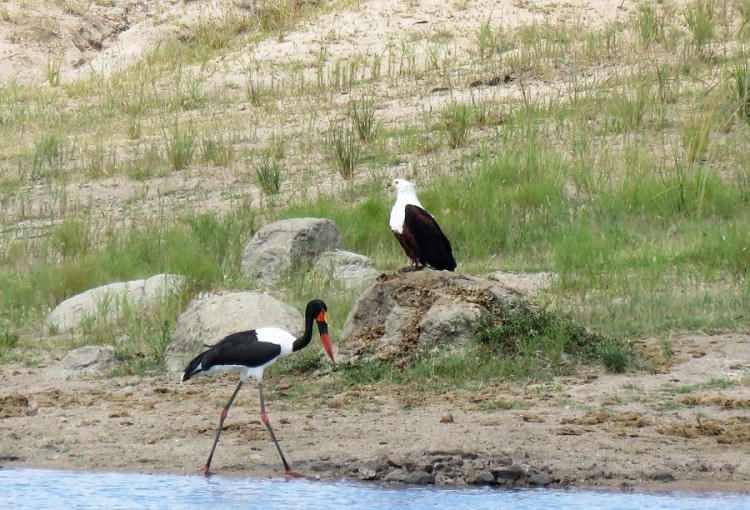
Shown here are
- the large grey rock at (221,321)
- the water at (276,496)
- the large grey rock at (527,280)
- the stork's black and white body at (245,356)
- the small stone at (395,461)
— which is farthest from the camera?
the large grey rock at (527,280)

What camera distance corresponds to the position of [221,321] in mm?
9031

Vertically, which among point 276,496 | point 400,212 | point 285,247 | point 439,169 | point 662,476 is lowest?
point 276,496

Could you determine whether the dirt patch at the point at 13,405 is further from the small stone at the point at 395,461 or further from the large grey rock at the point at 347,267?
the large grey rock at the point at 347,267

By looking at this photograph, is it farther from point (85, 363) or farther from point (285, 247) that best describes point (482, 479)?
point (285, 247)

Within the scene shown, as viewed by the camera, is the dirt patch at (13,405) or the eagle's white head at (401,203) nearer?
the dirt patch at (13,405)

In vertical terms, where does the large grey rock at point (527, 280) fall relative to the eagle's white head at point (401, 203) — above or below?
below

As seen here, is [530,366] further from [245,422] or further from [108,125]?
[108,125]

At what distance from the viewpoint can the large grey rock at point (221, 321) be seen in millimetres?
8961

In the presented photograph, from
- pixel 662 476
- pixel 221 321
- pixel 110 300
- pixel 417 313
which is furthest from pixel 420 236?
pixel 662 476

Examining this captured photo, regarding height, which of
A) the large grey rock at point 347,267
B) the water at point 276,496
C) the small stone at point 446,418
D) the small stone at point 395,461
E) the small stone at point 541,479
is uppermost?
the large grey rock at point 347,267

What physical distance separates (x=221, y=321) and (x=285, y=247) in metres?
2.43

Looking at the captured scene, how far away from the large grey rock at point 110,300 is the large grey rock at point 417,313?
2.01m

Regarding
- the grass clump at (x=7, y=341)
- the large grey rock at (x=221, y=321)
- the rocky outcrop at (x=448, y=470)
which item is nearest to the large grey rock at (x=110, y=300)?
the grass clump at (x=7, y=341)

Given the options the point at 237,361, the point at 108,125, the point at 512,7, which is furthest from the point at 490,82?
the point at 237,361
